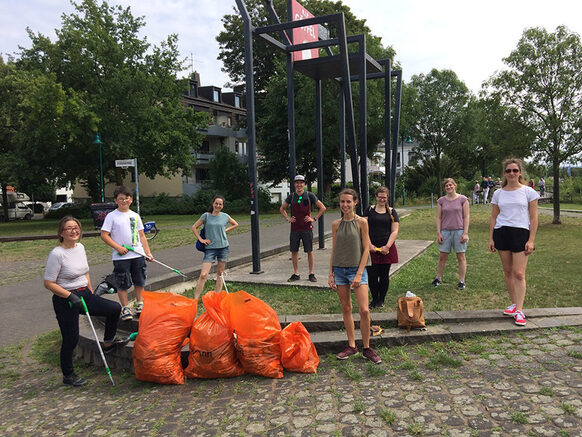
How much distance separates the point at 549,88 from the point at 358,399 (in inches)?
592

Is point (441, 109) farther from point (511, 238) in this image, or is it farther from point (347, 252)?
point (347, 252)

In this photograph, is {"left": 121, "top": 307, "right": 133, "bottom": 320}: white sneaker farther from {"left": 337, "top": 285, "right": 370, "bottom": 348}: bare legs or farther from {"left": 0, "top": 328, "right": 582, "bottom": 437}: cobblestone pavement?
{"left": 337, "top": 285, "right": 370, "bottom": 348}: bare legs

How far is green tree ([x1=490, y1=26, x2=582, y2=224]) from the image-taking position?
1452 centimetres

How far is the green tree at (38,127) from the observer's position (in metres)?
22.4

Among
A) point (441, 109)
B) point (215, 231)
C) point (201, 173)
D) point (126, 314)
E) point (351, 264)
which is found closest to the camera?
point (351, 264)

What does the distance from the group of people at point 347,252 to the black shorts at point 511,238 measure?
0.03ft

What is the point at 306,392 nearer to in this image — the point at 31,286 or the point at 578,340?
the point at 578,340

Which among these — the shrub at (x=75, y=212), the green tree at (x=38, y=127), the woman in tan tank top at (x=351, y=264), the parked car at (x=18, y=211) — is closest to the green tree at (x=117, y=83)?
the green tree at (x=38, y=127)

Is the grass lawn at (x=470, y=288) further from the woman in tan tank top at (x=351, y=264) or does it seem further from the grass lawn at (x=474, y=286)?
the woman in tan tank top at (x=351, y=264)

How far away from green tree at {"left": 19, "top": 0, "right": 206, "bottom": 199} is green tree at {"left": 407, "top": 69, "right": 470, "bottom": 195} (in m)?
21.9

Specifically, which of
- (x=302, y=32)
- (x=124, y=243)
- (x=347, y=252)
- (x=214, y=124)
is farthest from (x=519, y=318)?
(x=214, y=124)

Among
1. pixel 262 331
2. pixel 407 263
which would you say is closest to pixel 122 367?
pixel 262 331

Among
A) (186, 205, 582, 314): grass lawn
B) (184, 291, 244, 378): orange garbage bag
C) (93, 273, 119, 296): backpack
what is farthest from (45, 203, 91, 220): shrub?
(184, 291, 244, 378): orange garbage bag

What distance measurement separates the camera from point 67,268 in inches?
161
